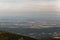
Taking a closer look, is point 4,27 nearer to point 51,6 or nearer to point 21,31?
point 21,31

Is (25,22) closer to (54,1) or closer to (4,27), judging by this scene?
(4,27)

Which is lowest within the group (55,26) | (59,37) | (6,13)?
(59,37)

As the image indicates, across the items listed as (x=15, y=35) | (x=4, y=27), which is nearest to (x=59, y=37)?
(x=15, y=35)

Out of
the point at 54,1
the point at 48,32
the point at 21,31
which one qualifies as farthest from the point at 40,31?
the point at 54,1

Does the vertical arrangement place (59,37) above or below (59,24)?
below

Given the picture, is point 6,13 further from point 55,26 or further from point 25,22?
point 55,26

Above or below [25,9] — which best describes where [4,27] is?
below

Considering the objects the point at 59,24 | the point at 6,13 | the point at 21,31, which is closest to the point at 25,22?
the point at 21,31
